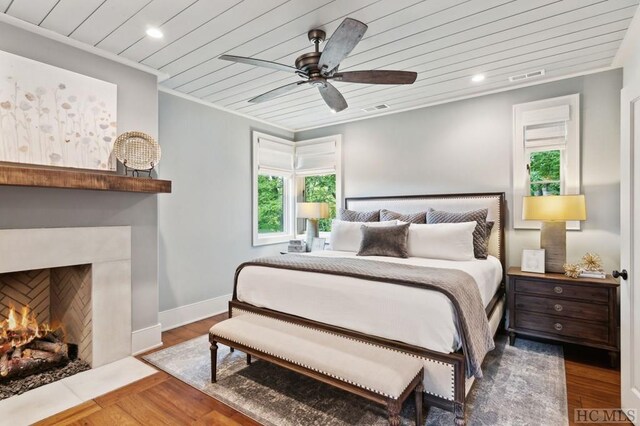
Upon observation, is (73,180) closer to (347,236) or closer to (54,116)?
(54,116)

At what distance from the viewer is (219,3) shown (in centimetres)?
210

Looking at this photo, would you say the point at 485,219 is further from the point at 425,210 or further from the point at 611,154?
the point at 611,154

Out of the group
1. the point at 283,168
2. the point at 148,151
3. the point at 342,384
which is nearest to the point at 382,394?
the point at 342,384

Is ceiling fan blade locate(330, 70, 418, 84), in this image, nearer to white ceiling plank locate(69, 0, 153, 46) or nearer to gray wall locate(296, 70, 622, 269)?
white ceiling plank locate(69, 0, 153, 46)

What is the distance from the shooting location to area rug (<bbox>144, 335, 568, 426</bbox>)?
6.68 feet

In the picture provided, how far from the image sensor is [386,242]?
336 cm

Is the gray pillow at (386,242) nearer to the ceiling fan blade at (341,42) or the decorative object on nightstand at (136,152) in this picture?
the ceiling fan blade at (341,42)

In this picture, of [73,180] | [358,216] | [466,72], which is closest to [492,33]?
[466,72]

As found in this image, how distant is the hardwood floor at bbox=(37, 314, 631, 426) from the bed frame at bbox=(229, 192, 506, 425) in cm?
72

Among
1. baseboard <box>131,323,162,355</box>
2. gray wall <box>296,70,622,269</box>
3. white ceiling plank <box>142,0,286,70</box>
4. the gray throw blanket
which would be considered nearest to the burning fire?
baseboard <box>131,323,162,355</box>

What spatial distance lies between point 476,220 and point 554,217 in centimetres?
69

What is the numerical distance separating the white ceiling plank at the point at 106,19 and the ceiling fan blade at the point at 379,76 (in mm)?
1381

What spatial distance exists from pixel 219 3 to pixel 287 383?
2732 mm

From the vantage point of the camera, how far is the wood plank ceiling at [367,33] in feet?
7.02
